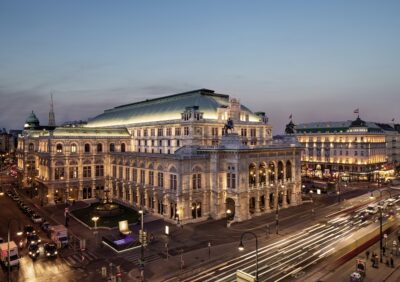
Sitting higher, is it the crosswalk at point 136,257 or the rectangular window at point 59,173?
the rectangular window at point 59,173

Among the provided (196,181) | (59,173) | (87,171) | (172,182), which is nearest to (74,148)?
(87,171)

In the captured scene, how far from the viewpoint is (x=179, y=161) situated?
208 feet

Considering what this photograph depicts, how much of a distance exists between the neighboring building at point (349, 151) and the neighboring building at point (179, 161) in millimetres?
52458

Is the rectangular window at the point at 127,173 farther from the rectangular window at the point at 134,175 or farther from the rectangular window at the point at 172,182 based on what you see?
the rectangular window at the point at 172,182

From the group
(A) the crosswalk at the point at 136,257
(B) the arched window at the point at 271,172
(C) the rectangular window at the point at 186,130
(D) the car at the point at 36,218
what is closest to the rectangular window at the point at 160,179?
(C) the rectangular window at the point at 186,130

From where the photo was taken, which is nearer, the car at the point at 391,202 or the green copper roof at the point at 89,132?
the car at the point at 391,202

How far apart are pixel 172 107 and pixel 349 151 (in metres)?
81.1

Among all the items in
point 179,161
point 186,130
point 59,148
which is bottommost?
point 179,161

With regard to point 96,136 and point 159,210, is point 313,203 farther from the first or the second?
point 96,136

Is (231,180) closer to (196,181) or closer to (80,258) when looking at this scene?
(196,181)

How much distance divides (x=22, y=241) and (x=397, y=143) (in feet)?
519

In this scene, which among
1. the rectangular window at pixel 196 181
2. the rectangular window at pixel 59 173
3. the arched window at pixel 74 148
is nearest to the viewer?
the rectangular window at pixel 196 181

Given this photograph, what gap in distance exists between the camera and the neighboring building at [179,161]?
6569cm

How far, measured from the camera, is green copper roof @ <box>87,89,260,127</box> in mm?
82938
